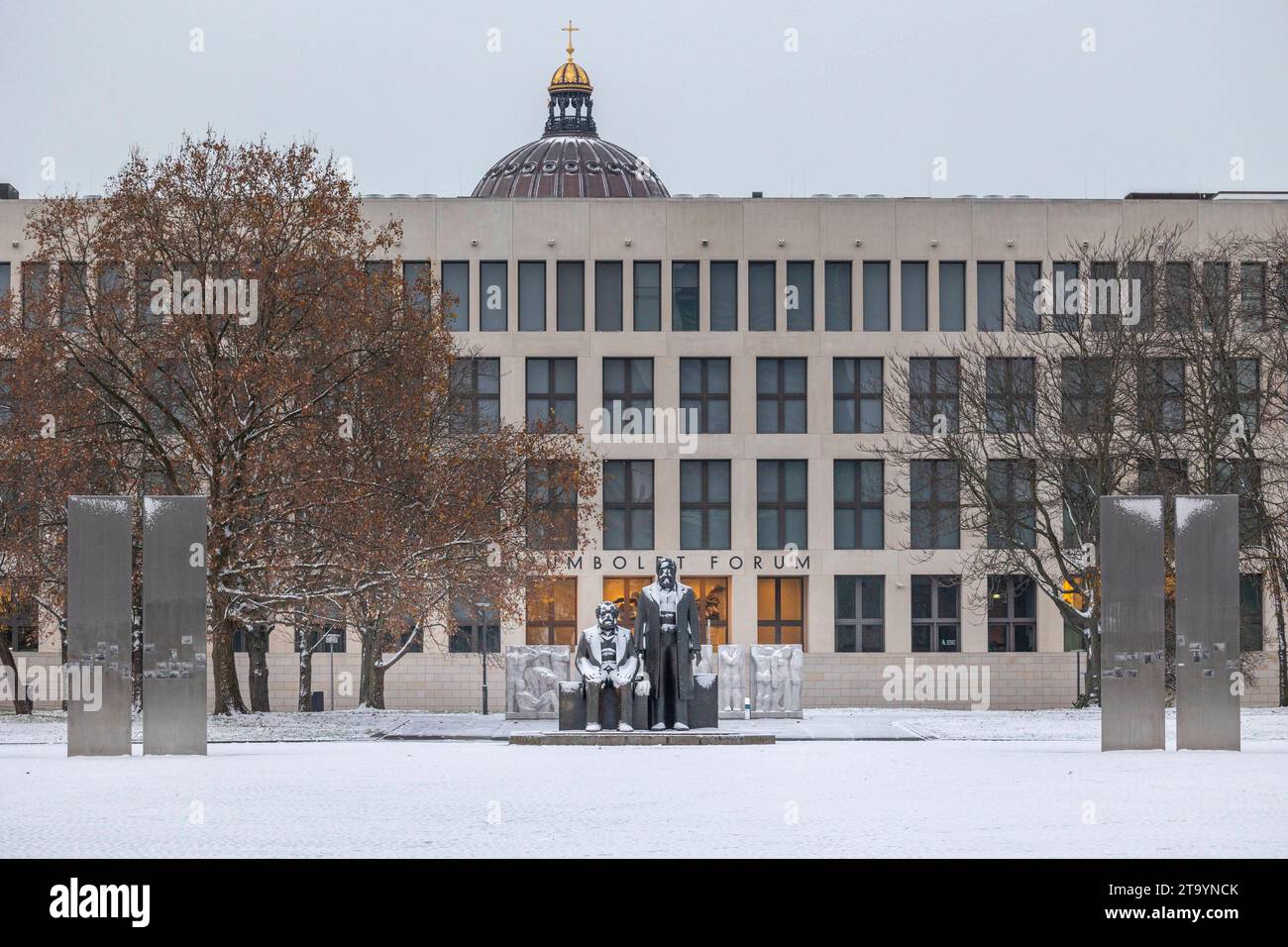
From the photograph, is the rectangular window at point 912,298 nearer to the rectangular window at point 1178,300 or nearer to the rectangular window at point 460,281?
the rectangular window at point 1178,300

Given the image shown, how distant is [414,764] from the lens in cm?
2550

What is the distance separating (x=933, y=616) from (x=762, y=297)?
11429 millimetres

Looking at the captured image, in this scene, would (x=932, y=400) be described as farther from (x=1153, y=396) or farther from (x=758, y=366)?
(x=1153, y=396)

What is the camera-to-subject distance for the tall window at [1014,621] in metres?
62.2

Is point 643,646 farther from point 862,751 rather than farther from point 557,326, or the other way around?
point 557,326

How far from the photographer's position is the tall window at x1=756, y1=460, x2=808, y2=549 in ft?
204

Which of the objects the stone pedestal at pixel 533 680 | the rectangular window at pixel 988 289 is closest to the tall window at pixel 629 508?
the rectangular window at pixel 988 289

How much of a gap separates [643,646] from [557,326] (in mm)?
32356

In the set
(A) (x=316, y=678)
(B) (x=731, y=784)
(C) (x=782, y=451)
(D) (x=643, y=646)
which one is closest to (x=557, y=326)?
(C) (x=782, y=451)

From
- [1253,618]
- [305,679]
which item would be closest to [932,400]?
[1253,618]

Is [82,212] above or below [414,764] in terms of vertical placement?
above

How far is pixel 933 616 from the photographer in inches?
2447

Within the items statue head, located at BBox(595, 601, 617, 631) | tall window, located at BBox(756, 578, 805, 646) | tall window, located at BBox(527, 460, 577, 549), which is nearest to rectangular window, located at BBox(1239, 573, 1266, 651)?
tall window, located at BBox(756, 578, 805, 646)

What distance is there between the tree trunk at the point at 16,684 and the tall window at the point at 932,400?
2335 cm
